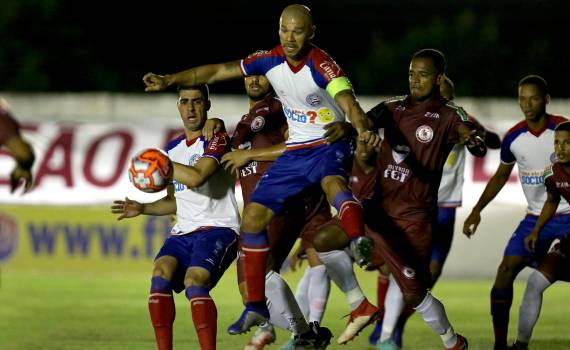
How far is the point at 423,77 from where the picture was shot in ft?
29.9

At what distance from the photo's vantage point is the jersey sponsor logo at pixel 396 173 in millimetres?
9164

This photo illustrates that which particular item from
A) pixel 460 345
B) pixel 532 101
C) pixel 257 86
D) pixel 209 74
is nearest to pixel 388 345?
pixel 460 345

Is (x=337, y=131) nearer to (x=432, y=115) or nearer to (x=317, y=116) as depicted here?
(x=317, y=116)

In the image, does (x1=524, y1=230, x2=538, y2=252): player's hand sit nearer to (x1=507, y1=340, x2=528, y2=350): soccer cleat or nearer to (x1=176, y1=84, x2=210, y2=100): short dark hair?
(x1=507, y1=340, x2=528, y2=350): soccer cleat

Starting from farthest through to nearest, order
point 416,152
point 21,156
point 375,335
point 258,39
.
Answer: point 258,39, point 375,335, point 416,152, point 21,156

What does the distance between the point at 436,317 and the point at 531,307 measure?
1.04 metres

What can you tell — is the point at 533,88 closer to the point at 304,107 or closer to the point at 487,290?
the point at 304,107

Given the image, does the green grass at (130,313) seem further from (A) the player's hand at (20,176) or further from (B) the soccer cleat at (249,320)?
(A) the player's hand at (20,176)

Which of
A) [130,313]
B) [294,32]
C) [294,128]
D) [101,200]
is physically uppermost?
Result: [294,32]

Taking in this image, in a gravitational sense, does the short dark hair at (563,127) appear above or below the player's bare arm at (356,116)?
below

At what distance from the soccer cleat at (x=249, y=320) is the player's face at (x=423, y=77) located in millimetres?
1893

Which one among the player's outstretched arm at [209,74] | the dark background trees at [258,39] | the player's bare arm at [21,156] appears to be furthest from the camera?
the dark background trees at [258,39]

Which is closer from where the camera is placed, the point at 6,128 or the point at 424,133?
the point at 6,128

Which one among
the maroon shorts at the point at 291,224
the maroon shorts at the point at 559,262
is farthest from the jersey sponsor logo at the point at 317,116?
the maroon shorts at the point at 559,262
